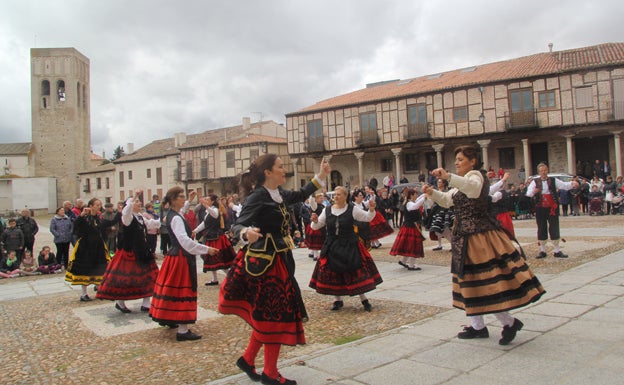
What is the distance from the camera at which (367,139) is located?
3428 cm

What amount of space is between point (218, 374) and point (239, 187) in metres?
1.56

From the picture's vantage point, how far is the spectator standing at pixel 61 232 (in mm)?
12977

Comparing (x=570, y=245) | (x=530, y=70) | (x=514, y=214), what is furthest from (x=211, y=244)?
(x=530, y=70)

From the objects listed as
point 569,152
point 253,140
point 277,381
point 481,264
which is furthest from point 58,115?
point 481,264

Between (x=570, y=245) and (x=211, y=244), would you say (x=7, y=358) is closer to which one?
(x=211, y=244)

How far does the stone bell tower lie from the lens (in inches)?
2442

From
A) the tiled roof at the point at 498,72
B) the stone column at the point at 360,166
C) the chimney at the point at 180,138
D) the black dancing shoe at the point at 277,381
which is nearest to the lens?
the black dancing shoe at the point at 277,381

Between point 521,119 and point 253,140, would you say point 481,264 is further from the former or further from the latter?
point 253,140

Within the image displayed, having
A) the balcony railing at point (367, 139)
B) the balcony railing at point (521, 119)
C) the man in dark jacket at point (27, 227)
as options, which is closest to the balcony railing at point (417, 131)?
the balcony railing at point (367, 139)

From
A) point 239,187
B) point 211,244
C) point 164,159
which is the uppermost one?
point 164,159

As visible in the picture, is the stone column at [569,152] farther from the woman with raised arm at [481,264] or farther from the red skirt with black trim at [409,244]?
the woman with raised arm at [481,264]

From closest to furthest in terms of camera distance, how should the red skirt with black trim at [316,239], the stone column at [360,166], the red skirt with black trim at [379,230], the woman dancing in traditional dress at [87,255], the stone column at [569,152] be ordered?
the woman dancing in traditional dress at [87,255]
the red skirt with black trim at [379,230]
the red skirt with black trim at [316,239]
the stone column at [569,152]
the stone column at [360,166]

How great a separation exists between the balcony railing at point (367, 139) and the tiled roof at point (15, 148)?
49682 millimetres

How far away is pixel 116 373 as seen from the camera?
14.3 feet
